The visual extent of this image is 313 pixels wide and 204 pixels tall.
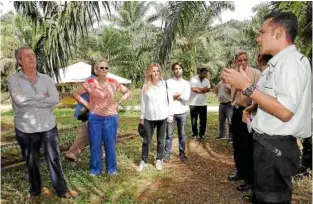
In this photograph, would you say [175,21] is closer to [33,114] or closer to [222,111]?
[33,114]

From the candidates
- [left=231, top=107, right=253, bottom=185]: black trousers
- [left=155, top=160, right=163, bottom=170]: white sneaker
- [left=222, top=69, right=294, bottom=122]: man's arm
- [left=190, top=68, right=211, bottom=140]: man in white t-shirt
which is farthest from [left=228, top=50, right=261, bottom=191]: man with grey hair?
[left=190, top=68, right=211, bottom=140]: man in white t-shirt

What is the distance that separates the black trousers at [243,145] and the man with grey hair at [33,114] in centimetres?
247

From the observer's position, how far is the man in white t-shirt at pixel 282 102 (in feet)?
7.45

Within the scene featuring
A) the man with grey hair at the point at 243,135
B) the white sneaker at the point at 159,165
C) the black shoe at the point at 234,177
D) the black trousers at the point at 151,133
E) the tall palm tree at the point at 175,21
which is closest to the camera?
the man with grey hair at the point at 243,135

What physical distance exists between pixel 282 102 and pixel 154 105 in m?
3.80

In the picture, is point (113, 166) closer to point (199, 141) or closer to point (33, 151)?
point (33, 151)

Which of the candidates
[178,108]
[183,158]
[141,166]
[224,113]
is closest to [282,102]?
[141,166]

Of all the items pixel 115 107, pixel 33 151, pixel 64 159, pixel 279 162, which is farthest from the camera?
pixel 64 159

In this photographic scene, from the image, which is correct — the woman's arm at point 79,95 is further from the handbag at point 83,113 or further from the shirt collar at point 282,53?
the shirt collar at point 282,53

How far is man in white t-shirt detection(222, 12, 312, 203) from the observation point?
7.45 ft

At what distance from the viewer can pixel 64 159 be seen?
667 cm

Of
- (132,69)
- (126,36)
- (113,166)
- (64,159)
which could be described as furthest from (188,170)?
(126,36)

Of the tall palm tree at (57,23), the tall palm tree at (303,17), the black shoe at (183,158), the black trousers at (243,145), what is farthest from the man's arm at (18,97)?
the tall palm tree at (303,17)

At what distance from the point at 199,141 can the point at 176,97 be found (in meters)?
2.46
